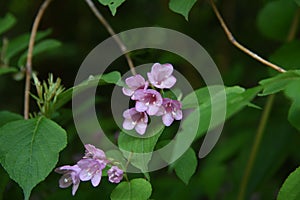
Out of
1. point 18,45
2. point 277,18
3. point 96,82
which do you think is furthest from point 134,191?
point 277,18

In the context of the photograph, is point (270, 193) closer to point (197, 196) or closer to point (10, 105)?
point (197, 196)

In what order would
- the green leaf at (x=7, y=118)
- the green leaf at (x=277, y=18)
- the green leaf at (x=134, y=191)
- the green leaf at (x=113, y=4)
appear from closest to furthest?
the green leaf at (x=134, y=191), the green leaf at (x=113, y=4), the green leaf at (x=7, y=118), the green leaf at (x=277, y=18)

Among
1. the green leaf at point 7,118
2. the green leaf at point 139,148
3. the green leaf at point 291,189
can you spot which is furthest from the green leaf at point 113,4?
the green leaf at point 291,189

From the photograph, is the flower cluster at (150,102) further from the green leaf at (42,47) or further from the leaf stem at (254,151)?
the leaf stem at (254,151)

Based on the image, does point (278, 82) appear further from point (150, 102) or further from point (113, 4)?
point (113, 4)

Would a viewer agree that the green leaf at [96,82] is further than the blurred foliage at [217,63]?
No

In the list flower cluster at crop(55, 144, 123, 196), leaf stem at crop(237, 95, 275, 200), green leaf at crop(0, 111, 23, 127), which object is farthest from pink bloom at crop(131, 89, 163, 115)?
leaf stem at crop(237, 95, 275, 200)

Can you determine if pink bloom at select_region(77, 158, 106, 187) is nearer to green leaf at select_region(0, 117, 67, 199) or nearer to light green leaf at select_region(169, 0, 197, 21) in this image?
green leaf at select_region(0, 117, 67, 199)

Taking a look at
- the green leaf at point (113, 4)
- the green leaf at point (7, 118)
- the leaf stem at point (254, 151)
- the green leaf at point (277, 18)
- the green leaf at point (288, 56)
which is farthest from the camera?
the green leaf at point (277, 18)

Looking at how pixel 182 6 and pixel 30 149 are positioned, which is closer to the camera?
pixel 30 149
